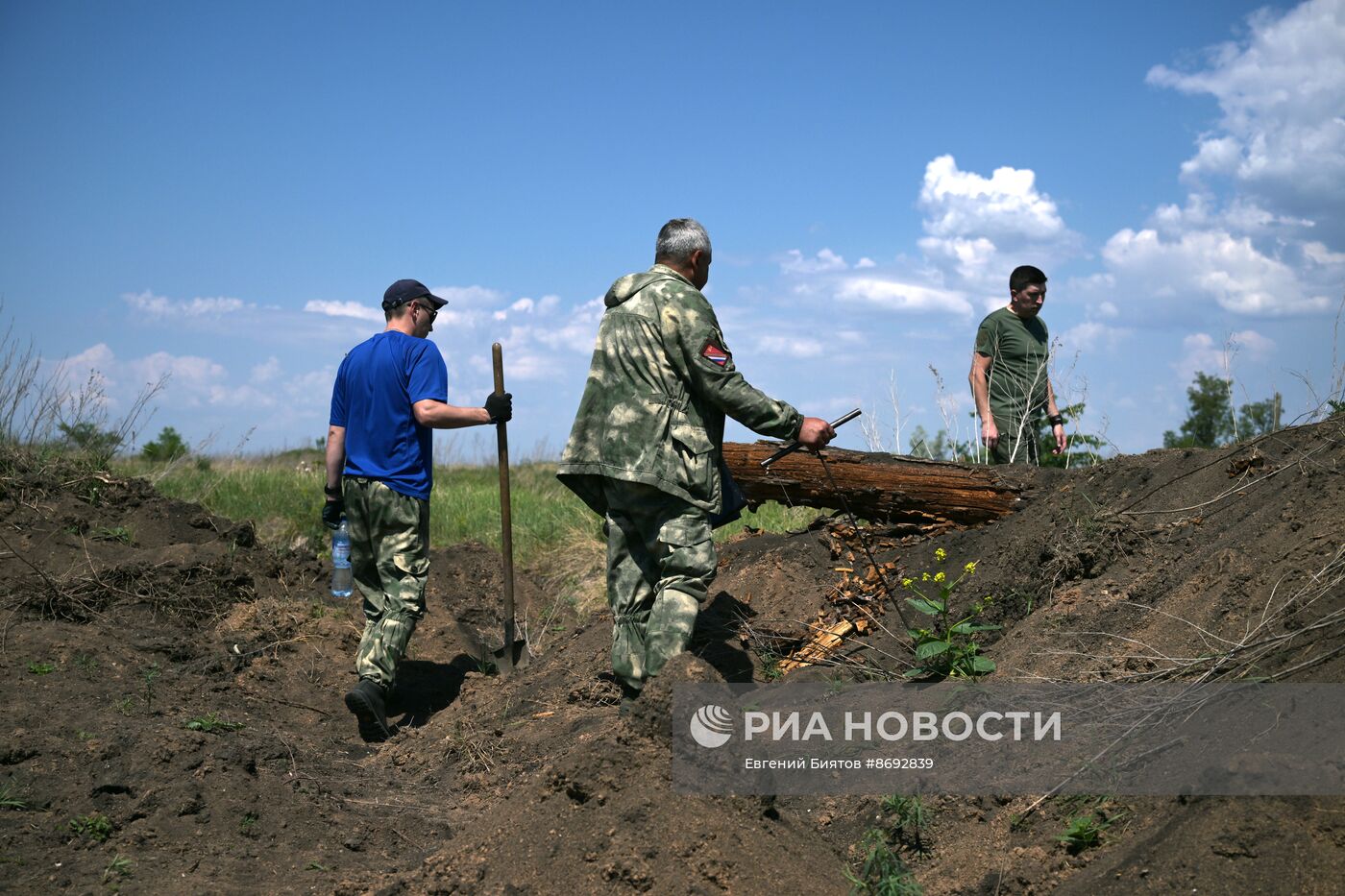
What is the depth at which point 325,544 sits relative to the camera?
35.4ft

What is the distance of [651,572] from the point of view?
500 centimetres

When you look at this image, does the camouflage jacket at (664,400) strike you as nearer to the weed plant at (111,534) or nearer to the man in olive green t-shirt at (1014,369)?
the man in olive green t-shirt at (1014,369)

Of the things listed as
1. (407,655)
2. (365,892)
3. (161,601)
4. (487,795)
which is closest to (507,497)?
(407,655)

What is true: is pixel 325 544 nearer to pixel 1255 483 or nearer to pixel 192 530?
pixel 192 530

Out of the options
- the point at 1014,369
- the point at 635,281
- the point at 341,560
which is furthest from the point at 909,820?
the point at 1014,369

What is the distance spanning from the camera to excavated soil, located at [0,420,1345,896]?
11.2 ft

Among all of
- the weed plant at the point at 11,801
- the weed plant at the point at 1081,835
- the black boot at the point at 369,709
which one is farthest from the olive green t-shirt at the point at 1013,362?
the weed plant at the point at 11,801

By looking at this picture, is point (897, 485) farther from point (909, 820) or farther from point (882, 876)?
point (882, 876)

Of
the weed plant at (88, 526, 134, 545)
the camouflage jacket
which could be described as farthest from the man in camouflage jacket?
the weed plant at (88, 526, 134, 545)

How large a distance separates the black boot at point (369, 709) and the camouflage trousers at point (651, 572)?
67.4 inches

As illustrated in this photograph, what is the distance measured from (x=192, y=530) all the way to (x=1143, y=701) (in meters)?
7.50

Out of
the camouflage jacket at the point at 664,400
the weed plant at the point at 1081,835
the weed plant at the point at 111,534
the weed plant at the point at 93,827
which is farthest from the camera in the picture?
the weed plant at the point at 111,534

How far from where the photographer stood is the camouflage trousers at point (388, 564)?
593 cm

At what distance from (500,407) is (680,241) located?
1728 millimetres
